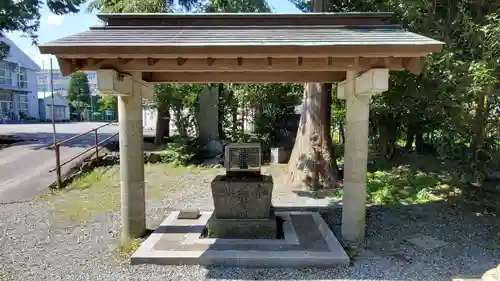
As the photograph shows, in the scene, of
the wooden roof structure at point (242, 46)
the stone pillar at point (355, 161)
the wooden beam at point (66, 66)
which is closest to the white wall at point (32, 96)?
the wooden roof structure at point (242, 46)

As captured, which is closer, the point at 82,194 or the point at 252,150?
the point at 252,150

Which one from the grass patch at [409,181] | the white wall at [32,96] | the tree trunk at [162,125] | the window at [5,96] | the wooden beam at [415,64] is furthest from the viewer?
the white wall at [32,96]

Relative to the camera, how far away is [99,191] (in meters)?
7.66

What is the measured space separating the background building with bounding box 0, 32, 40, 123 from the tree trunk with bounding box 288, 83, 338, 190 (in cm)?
3047

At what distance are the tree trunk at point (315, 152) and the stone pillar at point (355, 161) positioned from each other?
11.2ft

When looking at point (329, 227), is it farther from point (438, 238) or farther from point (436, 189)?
point (436, 189)

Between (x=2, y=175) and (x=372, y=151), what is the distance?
36.0 ft

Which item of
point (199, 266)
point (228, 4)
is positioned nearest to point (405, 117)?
point (228, 4)

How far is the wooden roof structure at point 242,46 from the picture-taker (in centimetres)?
349

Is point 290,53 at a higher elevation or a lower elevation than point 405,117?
higher

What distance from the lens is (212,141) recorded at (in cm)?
1166

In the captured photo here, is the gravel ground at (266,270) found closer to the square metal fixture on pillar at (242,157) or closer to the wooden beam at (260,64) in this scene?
the square metal fixture on pillar at (242,157)

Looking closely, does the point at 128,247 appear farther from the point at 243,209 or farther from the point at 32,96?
the point at 32,96

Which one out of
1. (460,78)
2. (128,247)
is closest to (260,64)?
(460,78)
